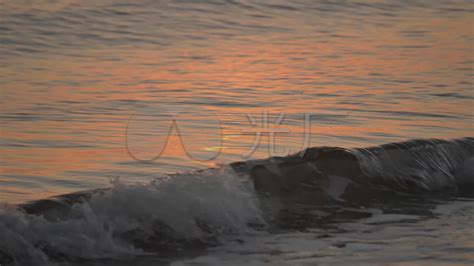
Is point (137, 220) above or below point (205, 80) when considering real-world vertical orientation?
below

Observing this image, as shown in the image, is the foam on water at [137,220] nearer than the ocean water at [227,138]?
Yes

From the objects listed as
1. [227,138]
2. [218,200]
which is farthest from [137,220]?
[227,138]

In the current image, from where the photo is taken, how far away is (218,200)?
18.0 feet

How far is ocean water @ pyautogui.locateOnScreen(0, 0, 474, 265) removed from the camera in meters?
4.98

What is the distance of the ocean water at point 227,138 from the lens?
16.4 ft

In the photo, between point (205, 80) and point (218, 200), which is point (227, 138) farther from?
point (205, 80)

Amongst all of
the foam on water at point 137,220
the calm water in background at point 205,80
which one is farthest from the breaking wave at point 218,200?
the calm water in background at point 205,80

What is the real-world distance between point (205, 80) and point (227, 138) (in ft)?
9.99

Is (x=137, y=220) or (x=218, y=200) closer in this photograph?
(x=137, y=220)

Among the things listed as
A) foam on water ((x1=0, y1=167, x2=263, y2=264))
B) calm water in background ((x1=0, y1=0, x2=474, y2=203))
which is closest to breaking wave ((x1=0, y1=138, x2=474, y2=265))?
foam on water ((x1=0, y1=167, x2=263, y2=264))

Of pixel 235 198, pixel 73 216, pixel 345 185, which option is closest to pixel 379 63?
pixel 345 185

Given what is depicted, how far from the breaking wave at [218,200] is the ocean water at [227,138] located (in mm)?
11

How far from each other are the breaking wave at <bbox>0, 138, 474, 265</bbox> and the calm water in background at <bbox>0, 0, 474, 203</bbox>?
2.57 feet

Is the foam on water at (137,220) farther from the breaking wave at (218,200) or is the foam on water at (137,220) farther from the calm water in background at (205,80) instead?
the calm water in background at (205,80)
